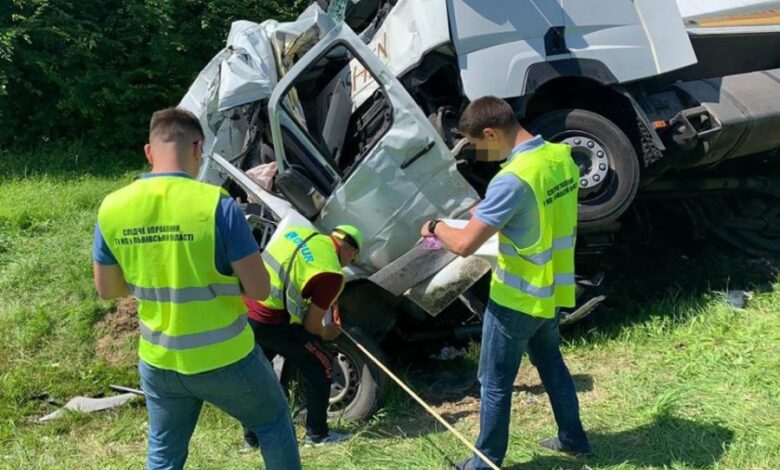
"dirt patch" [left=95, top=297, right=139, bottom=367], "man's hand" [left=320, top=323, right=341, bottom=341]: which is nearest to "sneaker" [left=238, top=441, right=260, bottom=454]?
"man's hand" [left=320, top=323, right=341, bottom=341]

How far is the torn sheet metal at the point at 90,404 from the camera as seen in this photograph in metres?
5.09

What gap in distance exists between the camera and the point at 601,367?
509 cm

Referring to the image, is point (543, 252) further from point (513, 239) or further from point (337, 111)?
point (337, 111)

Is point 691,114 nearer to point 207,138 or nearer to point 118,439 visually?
point 207,138

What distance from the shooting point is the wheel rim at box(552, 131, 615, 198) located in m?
5.19

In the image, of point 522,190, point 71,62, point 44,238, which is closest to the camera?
point 522,190

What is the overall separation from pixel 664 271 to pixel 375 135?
257 centimetres

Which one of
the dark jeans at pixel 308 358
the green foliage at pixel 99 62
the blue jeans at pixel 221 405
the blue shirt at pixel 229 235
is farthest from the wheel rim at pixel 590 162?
the green foliage at pixel 99 62

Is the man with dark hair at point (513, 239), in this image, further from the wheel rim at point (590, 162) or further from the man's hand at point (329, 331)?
the wheel rim at point (590, 162)

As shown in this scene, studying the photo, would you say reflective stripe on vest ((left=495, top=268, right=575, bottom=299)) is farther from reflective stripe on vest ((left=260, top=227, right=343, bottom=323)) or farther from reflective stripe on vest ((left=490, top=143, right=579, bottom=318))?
reflective stripe on vest ((left=260, top=227, right=343, bottom=323))

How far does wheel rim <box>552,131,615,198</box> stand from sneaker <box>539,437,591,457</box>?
1.79 m

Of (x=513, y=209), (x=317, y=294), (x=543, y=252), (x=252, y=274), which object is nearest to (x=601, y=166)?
(x=543, y=252)

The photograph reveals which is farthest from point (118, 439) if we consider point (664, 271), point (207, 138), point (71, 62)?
point (71, 62)

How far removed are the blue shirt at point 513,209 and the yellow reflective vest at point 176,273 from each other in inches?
43.1
